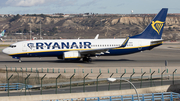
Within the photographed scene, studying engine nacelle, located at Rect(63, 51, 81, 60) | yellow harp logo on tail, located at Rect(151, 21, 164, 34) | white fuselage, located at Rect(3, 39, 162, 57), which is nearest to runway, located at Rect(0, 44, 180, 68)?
engine nacelle, located at Rect(63, 51, 81, 60)

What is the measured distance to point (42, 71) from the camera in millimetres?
38750

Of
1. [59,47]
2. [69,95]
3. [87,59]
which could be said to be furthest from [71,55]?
[69,95]

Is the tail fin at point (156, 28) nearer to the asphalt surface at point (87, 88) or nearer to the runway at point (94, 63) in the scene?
the runway at point (94, 63)

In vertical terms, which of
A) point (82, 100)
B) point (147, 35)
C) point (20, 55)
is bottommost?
point (82, 100)

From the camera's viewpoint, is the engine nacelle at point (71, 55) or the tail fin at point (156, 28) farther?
the tail fin at point (156, 28)

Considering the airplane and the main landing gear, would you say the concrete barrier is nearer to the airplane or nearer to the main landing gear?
the airplane

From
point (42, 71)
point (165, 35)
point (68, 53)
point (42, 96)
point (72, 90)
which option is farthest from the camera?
point (165, 35)

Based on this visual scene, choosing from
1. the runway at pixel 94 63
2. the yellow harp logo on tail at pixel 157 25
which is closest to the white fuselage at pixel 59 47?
the runway at pixel 94 63

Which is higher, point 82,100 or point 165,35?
point 165,35

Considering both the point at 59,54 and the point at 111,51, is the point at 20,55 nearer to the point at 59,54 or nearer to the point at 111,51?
the point at 59,54

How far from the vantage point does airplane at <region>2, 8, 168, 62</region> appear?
48688mm

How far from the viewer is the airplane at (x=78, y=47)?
160 ft

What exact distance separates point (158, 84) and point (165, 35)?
16658cm

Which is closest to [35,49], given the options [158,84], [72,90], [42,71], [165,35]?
[42,71]
